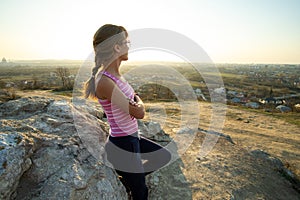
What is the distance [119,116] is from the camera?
2.11 metres

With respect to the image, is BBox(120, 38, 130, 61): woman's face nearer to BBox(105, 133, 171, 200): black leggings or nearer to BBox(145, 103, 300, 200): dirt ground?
BBox(105, 133, 171, 200): black leggings

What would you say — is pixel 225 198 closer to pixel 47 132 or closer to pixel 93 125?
pixel 93 125

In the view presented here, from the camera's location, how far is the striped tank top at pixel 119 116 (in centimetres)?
204

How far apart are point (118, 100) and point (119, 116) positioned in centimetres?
23

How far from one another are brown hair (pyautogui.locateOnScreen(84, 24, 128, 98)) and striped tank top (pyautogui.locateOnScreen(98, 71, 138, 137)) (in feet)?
0.55

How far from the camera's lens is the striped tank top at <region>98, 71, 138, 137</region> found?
80.4 inches

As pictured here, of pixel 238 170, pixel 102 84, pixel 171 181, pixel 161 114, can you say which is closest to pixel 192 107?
pixel 161 114

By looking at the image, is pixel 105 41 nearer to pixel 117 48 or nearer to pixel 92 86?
pixel 117 48

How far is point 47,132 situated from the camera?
2.66m

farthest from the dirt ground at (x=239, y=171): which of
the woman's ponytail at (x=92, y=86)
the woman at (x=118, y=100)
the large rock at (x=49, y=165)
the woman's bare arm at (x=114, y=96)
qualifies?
the woman's ponytail at (x=92, y=86)

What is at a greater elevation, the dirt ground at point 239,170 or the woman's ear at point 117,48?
the woman's ear at point 117,48

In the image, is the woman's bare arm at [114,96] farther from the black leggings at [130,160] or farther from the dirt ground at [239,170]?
the dirt ground at [239,170]

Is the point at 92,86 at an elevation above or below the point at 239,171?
above

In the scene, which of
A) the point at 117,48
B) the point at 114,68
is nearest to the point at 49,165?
the point at 114,68
